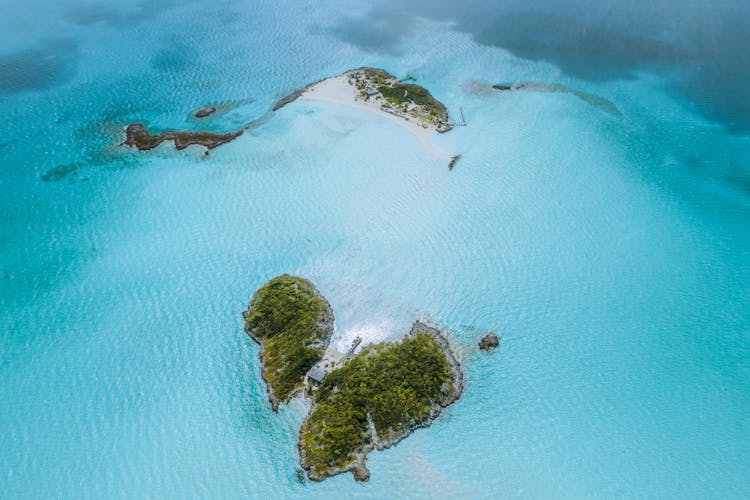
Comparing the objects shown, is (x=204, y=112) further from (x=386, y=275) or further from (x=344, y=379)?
(x=344, y=379)

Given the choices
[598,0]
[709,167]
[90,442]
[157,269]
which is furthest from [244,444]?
[598,0]

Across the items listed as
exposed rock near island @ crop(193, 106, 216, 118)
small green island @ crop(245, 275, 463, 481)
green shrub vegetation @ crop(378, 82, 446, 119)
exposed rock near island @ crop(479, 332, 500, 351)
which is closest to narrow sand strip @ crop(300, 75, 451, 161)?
green shrub vegetation @ crop(378, 82, 446, 119)

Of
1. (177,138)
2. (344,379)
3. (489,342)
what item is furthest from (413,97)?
(344,379)

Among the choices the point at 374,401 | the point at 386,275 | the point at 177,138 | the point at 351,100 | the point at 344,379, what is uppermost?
the point at 351,100

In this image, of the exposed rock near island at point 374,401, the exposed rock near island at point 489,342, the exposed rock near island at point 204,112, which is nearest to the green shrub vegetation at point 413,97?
the exposed rock near island at point 204,112

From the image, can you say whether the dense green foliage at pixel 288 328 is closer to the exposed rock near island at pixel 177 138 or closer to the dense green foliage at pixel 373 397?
the dense green foliage at pixel 373 397

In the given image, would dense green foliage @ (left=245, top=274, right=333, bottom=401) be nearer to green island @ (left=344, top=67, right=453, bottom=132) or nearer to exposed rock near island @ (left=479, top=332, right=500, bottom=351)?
exposed rock near island @ (left=479, top=332, right=500, bottom=351)

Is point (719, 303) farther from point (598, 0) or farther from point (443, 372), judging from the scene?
point (598, 0)
